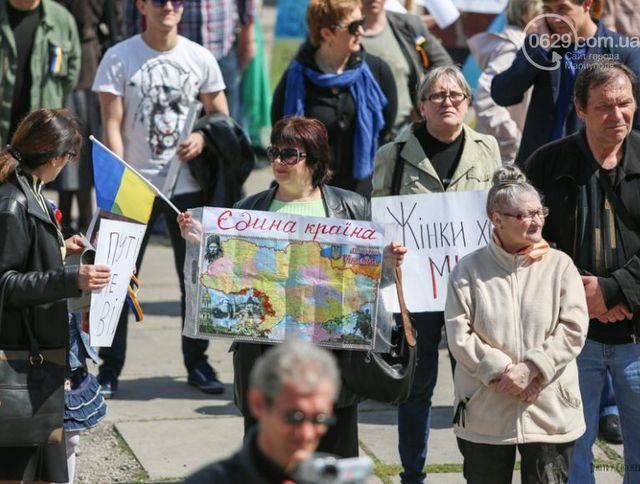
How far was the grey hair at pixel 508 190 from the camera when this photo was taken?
15.2 feet

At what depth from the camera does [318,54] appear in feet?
22.5

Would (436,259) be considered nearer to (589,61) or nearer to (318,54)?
(589,61)

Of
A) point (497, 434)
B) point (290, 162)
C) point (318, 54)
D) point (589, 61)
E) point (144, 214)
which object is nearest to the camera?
point (497, 434)

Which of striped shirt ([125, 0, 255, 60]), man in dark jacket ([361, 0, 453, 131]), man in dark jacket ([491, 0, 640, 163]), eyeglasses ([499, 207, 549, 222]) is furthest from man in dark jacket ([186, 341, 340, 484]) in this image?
striped shirt ([125, 0, 255, 60])

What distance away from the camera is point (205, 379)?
7184 mm

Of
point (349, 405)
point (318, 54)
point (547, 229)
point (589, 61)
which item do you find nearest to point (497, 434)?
point (349, 405)

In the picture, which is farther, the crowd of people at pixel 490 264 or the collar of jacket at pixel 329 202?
the collar of jacket at pixel 329 202

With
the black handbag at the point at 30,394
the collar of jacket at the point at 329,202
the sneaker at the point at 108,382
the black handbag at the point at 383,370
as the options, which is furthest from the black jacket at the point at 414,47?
the black handbag at the point at 30,394

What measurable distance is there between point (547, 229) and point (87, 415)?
1962 mm

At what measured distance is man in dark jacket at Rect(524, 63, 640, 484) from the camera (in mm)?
4867

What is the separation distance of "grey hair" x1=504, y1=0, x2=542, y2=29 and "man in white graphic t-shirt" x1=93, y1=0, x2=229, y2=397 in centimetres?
172

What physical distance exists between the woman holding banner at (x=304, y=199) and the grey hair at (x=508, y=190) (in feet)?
1.34

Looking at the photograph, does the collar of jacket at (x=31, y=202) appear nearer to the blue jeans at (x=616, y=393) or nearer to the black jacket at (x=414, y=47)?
the blue jeans at (x=616, y=393)

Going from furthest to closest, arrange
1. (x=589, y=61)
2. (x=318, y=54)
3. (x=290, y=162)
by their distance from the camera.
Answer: (x=318, y=54) < (x=589, y=61) < (x=290, y=162)
